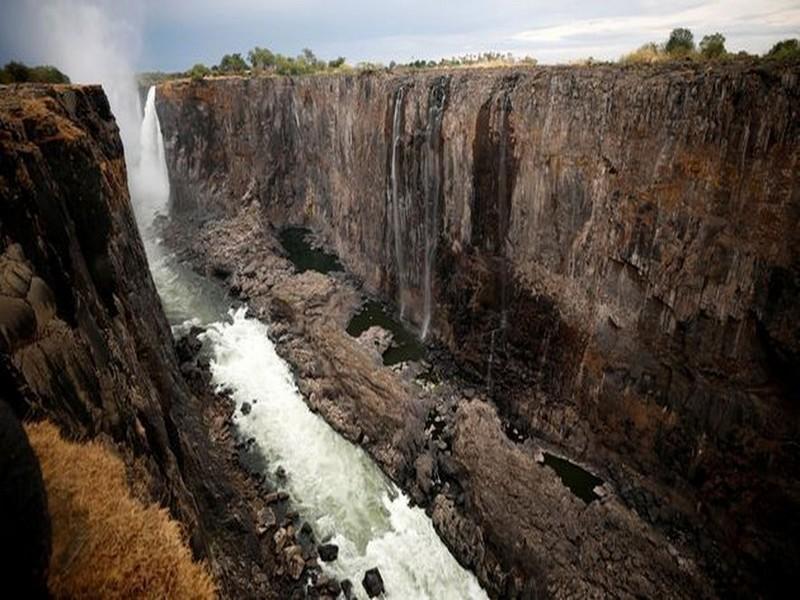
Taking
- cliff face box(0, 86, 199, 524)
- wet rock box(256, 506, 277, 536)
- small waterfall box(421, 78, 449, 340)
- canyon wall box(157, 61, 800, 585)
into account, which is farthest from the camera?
small waterfall box(421, 78, 449, 340)

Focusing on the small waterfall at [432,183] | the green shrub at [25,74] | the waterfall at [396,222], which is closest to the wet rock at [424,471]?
the small waterfall at [432,183]

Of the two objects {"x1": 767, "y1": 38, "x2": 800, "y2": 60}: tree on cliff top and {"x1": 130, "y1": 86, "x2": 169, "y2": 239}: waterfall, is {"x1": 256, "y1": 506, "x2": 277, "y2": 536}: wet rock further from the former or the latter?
{"x1": 130, "y1": 86, "x2": 169, "y2": 239}: waterfall

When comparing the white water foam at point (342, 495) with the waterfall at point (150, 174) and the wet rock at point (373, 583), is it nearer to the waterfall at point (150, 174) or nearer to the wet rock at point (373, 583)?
the wet rock at point (373, 583)

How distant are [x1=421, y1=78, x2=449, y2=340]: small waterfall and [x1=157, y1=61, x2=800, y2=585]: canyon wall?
88mm

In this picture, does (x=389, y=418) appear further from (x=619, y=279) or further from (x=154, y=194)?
(x=154, y=194)

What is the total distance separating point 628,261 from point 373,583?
1129 centimetres

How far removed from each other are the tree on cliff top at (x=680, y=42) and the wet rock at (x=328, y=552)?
61.8ft

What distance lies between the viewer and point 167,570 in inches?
221

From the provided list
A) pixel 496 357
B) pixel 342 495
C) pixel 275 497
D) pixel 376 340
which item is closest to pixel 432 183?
pixel 376 340

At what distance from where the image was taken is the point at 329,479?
16.1 meters

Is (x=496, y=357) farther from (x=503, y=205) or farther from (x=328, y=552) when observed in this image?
(x=328, y=552)

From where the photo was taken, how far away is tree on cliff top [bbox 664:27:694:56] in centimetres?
1701

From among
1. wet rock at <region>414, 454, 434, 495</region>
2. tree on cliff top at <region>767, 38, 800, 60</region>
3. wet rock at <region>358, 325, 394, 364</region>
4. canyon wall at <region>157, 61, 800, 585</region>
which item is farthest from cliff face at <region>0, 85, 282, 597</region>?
tree on cliff top at <region>767, 38, 800, 60</region>

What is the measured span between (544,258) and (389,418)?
7.68 m
